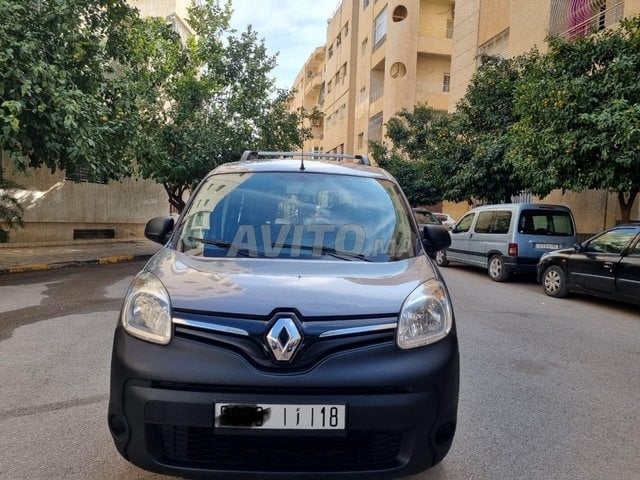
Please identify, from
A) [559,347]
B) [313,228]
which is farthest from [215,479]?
[559,347]

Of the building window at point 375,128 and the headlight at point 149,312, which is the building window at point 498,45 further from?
the headlight at point 149,312

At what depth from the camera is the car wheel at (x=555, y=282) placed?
348 inches

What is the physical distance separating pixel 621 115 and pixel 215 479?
8.82m

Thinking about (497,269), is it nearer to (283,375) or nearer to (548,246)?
(548,246)

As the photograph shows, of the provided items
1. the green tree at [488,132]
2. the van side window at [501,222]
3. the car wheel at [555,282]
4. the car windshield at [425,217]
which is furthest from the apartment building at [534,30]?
the car wheel at [555,282]

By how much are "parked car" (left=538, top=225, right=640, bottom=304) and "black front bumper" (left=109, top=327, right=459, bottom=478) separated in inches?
261

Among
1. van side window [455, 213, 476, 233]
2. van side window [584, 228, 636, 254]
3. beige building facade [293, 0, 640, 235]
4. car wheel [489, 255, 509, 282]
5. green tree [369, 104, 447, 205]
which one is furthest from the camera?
green tree [369, 104, 447, 205]

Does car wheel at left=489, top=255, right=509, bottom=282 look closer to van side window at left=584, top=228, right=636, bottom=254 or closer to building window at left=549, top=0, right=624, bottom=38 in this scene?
van side window at left=584, top=228, right=636, bottom=254

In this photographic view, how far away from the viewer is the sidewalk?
36.1 feet

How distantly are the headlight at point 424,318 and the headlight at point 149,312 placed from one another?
1062 mm

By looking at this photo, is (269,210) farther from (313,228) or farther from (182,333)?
(182,333)

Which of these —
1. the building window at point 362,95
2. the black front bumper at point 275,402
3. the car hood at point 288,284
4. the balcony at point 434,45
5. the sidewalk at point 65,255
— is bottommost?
the sidewalk at point 65,255

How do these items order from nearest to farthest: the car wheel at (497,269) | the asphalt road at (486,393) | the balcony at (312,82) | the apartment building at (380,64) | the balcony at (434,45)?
the asphalt road at (486,393) → the car wheel at (497,269) → the apartment building at (380,64) → the balcony at (434,45) → the balcony at (312,82)

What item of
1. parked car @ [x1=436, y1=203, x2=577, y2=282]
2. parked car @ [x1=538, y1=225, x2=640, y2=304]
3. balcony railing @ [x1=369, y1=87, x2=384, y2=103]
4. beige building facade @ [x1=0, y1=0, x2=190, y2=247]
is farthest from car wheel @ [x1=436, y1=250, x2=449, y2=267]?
balcony railing @ [x1=369, y1=87, x2=384, y2=103]
